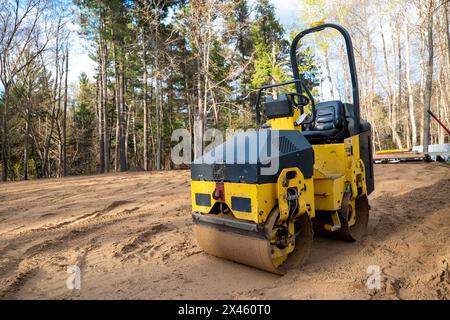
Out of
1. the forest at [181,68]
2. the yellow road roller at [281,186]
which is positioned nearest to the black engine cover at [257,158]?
the yellow road roller at [281,186]

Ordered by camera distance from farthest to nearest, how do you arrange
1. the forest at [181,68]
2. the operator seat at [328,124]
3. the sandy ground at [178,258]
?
1. the forest at [181,68]
2. the operator seat at [328,124]
3. the sandy ground at [178,258]

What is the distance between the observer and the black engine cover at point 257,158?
311cm

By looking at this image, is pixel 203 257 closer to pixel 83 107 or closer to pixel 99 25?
pixel 99 25

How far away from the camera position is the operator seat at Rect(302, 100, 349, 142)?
427 cm

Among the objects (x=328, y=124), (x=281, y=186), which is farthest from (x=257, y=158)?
(x=328, y=124)

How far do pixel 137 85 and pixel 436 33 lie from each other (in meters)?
25.3

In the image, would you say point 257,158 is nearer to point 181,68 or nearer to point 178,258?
point 178,258

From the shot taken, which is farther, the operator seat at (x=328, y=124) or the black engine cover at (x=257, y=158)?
the operator seat at (x=328, y=124)

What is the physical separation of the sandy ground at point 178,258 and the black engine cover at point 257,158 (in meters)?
1.03

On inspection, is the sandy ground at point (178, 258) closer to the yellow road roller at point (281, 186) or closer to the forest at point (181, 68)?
the yellow road roller at point (281, 186)

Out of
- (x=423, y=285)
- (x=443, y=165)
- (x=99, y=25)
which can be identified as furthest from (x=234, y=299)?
(x=99, y=25)

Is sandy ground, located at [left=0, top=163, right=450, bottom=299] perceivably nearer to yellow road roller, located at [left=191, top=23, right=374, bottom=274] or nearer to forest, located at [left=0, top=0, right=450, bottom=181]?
yellow road roller, located at [left=191, top=23, right=374, bottom=274]

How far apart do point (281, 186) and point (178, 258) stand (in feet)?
5.63

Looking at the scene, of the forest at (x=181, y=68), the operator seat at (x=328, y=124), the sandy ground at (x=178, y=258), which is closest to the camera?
the sandy ground at (x=178, y=258)
